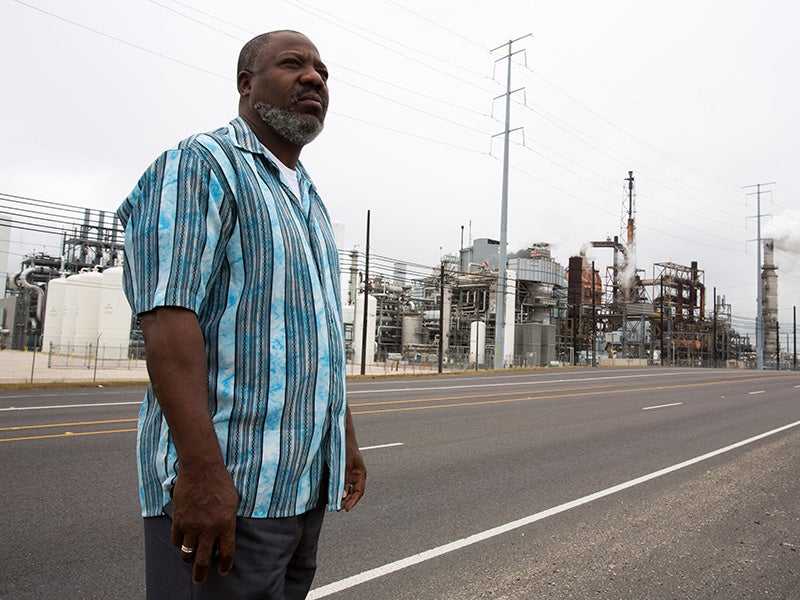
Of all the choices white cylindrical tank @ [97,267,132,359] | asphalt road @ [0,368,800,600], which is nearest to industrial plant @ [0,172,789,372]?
white cylindrical tank @ [97,267,132,359]

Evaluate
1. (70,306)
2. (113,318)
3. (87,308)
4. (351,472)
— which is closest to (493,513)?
(351,472)

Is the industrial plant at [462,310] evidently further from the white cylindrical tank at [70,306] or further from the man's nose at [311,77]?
the man's nose at [311,77]

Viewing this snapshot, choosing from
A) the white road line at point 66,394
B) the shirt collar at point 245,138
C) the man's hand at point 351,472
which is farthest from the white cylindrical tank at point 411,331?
the shirt collar at point 245,138

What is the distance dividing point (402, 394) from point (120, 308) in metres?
26.6

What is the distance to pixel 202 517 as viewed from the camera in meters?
1.36

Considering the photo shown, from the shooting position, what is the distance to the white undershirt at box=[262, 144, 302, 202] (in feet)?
5.80

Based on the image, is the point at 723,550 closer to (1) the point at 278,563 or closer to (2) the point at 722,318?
(1) the point at 278,563

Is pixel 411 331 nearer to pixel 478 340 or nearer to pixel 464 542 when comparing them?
pixel 478 340

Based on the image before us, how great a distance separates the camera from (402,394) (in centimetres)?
1717

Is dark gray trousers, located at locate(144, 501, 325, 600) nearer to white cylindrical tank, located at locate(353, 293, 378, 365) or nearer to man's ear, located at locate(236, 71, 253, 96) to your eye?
man's ear, located at locate(236, 71, 253, 96)

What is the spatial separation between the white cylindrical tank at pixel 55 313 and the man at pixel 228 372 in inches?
1749

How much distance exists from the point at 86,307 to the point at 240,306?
1666 inches

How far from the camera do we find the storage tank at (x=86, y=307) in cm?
3850

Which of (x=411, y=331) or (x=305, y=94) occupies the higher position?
(x=411, y=331)
